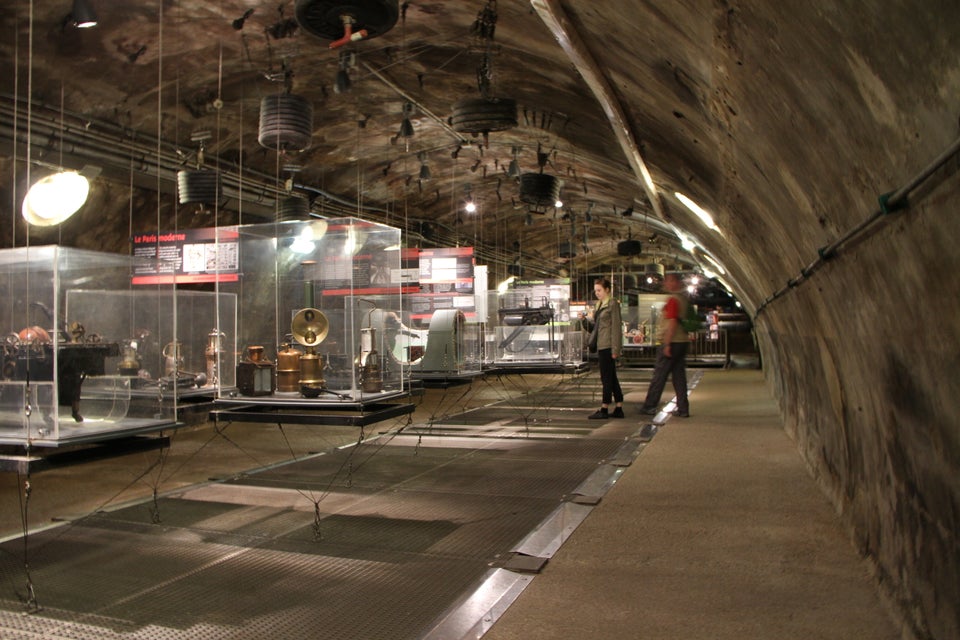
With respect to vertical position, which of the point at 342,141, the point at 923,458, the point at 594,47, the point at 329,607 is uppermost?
the point at 342,141

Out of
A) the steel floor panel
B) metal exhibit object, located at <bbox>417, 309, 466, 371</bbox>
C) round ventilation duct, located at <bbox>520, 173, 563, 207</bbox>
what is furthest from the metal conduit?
round ventilation duct, located at <bbox>520, 173, 563, 207</bbox>

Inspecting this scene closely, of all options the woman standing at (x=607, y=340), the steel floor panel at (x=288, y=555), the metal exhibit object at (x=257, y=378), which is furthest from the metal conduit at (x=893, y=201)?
the woman standing at (x=607, y=340)

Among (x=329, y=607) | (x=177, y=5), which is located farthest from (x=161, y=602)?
(x=177, y=5)

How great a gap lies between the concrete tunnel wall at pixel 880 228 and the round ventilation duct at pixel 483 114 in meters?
2.75

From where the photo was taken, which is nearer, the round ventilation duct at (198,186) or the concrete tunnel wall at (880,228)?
the concrete tunnel wall at (880,228)

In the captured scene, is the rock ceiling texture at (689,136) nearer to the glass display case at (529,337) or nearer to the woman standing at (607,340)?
the woman standing at (607,340)

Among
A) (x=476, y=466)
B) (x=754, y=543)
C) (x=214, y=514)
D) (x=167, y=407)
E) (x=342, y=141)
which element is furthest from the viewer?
(x=342, y=141)

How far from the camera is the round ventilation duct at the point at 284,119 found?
6961mm

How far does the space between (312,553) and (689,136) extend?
129 inches

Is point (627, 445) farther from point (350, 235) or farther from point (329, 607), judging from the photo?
point (329, 607)

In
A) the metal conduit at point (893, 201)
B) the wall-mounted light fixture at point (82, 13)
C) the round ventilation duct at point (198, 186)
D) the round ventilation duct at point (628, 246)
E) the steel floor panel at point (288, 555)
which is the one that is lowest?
the steel floor panel at point (288, 555)

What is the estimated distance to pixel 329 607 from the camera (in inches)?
129

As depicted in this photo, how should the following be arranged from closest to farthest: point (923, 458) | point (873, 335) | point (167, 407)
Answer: point (923, 458)
point (873, 335)
point (167, 407)

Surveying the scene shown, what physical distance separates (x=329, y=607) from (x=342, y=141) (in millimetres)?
10019
